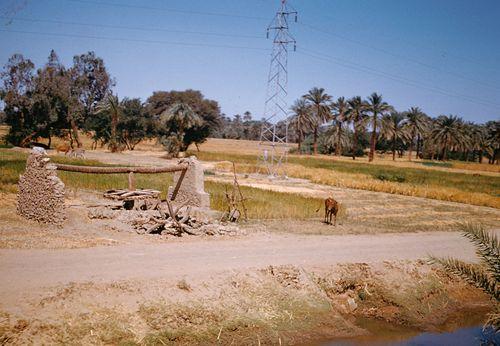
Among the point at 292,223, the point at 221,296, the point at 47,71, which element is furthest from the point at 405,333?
the point at 47,71

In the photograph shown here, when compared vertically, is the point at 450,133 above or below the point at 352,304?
above

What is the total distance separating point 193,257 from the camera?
1199cm

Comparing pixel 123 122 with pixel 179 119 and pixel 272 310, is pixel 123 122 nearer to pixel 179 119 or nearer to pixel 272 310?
pixel 179 119

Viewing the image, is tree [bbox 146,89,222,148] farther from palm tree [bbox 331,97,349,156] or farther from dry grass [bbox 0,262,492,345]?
dry grass [bbox 0,262,492,345]

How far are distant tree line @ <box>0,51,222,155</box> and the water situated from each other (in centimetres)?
5174

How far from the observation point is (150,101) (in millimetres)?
82750

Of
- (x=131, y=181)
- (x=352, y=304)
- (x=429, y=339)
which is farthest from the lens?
(x=131, y=181)

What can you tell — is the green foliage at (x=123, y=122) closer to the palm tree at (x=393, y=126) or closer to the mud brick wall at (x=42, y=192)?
the palm tree at (x=393, y=126)

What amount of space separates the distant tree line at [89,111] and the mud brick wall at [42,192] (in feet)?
137

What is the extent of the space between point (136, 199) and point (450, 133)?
3314 inches

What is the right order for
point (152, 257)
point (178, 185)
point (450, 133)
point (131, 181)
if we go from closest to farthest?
point (152, 257) → point (131, 181) → point (178, 185) → point (450, 133)

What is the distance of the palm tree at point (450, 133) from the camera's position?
8731 cm

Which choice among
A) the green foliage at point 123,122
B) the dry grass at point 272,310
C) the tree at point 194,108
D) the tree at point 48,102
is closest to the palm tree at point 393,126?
the tree at point 194,108

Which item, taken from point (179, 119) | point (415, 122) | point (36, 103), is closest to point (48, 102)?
point (36, 103)
